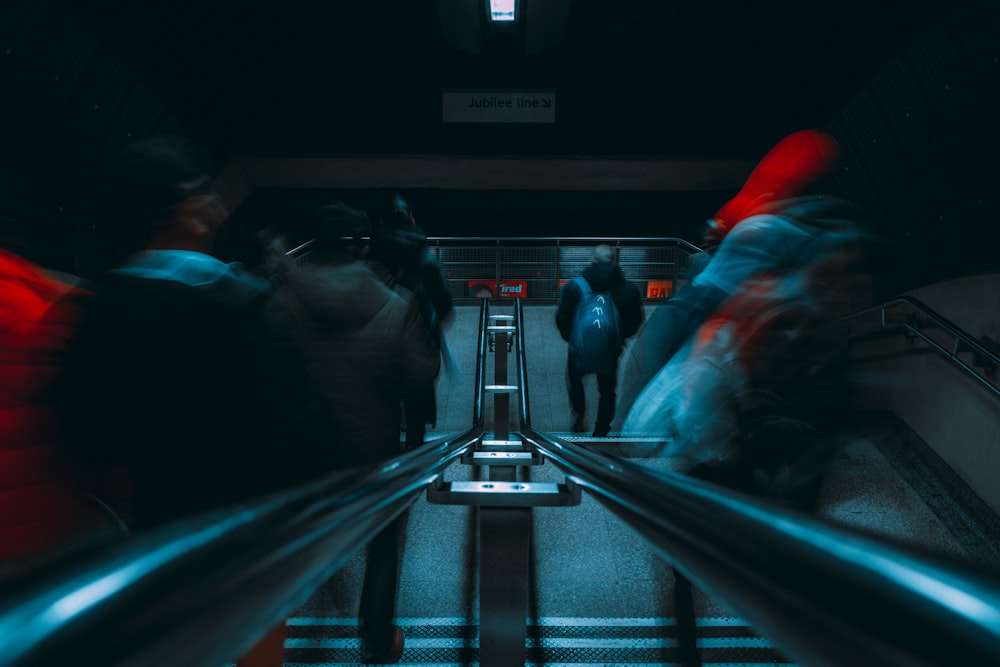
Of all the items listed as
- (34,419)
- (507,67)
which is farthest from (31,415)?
(507,67)

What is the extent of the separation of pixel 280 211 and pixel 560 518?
28.4ft

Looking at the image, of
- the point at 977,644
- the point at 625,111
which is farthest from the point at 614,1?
the point at 977,644

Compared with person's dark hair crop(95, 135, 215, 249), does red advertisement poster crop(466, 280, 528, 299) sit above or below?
above

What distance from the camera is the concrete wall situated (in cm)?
312

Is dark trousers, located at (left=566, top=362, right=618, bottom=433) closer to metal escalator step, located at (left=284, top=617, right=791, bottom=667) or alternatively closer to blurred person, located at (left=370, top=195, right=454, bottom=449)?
blurred person, located at (left=370, top=195, right=454, bottom=449)

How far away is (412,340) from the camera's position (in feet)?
5.95

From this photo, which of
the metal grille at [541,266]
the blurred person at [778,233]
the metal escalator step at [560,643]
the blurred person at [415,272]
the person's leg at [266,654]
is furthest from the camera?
the metal grille at [541,266]

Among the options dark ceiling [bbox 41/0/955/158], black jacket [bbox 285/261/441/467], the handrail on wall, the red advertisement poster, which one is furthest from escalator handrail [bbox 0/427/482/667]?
the red advertisement poster

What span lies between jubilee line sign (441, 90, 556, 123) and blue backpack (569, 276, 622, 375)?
5.79m

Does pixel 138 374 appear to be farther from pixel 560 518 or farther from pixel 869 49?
pixel 869 49

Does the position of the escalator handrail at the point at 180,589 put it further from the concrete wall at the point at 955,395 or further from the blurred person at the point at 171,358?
the concrete wall at the point at 955,395

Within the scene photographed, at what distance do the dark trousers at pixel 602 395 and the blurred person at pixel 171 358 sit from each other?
8.82 ft

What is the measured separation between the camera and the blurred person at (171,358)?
1.02 metres

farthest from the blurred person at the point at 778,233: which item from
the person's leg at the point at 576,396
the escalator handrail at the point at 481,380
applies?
the person's leg at the point at 576,396
